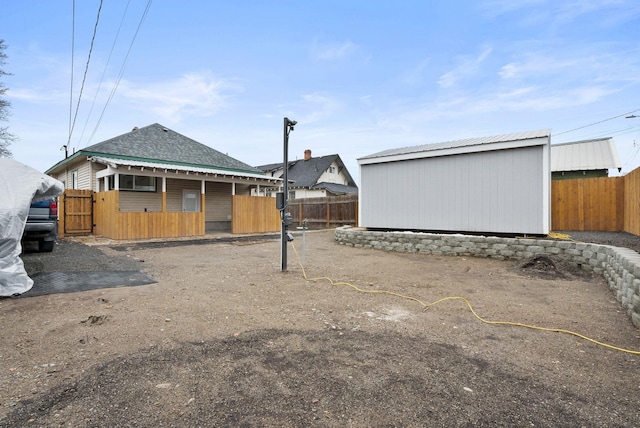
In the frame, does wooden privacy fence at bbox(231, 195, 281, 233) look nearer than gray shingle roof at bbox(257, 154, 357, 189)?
Yes

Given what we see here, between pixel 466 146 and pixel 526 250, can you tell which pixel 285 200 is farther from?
pixel 526 250

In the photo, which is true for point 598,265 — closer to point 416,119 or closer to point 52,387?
point 52,387

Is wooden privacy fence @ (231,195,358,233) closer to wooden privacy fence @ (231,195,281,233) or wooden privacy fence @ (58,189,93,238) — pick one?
wooden privacy fence @ (231,195,281,233)

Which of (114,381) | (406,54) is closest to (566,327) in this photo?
(114,381)

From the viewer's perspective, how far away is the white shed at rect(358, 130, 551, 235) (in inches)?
329

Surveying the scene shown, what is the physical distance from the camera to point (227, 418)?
6.37 ft

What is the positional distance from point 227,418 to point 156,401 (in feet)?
1.87

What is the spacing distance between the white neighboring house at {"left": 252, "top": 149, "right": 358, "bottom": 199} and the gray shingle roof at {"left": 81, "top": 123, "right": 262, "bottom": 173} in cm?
628

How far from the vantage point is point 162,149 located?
16391 mm

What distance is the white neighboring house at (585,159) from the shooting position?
19.5 m

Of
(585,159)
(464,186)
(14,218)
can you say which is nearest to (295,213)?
(464,186)

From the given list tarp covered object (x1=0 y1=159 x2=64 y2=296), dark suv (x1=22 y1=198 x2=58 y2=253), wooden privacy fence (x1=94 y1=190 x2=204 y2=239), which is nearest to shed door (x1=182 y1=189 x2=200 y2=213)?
wooden privacy fence (x1=94 y1=190 x2=204 y2=239)

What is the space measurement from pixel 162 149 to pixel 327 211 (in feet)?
33.7

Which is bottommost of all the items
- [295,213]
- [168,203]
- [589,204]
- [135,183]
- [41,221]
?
[41,221]
